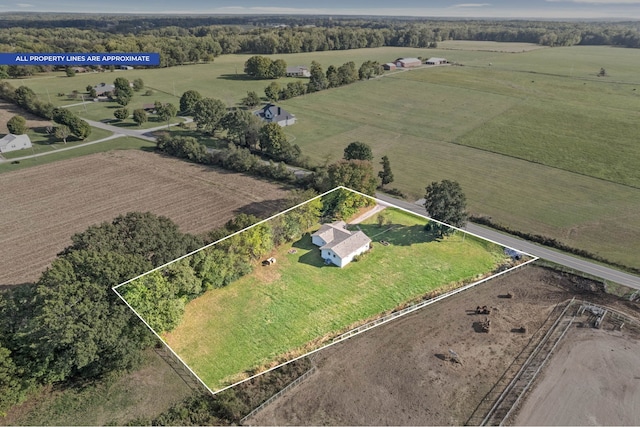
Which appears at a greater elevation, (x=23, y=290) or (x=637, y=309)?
(x=23, y=290)

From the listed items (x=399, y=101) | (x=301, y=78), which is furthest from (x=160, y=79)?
(x=399, y=101)

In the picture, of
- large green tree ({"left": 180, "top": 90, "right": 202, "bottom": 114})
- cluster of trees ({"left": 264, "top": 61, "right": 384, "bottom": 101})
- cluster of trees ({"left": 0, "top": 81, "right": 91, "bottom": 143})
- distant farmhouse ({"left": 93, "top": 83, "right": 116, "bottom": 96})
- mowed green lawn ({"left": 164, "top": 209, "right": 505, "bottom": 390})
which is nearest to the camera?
mowed green lawn ({"left": 164, "top": 209, "right": 505, "bottom": 390})

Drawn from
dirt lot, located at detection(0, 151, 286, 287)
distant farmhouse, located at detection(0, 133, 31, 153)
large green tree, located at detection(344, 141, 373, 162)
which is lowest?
dirt lot, located at detection(0, 151, 286, 287)

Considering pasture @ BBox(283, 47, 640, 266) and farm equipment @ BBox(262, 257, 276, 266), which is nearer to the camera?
farm equipment @ BBox(262, 257, 276, 266)

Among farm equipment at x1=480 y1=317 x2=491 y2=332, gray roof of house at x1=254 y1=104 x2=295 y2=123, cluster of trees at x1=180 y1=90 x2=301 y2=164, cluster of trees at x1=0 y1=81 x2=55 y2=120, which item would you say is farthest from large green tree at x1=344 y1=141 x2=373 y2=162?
cluster of trees at x1=0 y1=81 x2=55 y2=120

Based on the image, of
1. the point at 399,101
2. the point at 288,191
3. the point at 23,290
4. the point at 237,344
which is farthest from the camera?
the point at 399,101

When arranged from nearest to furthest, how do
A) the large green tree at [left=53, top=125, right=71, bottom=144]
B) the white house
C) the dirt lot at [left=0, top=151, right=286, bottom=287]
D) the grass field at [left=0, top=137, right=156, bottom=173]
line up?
the white house → the dirt lot at [left=0, top=151, right=286, bottom=287] → the grass field at [left=0, top=137, right=156, bottom=173] → the large green tree at [left=53, top=125, right=71, bottom=144]

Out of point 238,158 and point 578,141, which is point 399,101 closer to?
point 578,141

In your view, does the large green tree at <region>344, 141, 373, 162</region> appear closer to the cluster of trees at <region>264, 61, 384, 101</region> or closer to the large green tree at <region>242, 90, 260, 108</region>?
the large green tree at <region>242, 90, 260, 108</region>
